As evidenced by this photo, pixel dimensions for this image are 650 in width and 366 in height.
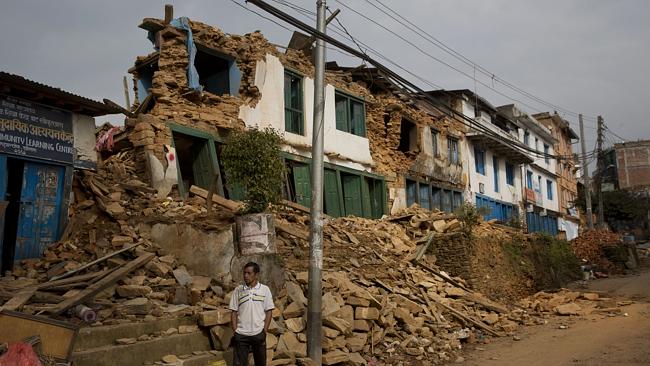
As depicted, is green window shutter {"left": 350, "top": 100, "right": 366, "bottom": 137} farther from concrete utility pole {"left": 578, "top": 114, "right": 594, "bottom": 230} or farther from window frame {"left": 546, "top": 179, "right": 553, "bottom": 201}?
window frame {"left": 546, "top": 179, "right": 553, "bottom": 201}

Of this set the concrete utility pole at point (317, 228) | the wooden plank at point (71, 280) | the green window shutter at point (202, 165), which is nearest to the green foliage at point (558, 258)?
the green window shutter at point (202, 165)

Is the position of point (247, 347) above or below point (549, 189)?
below

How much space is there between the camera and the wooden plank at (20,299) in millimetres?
6998

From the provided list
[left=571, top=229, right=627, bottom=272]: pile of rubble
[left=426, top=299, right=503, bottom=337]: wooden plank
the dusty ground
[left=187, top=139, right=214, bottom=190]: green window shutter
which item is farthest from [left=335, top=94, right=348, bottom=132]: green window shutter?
[left=571, top=229, right=627, bottom=272]: pile of rubble

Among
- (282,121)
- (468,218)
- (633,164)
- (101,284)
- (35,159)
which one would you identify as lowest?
(101,284)

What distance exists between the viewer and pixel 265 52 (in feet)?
55.2

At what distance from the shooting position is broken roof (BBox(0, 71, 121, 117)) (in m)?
9.85

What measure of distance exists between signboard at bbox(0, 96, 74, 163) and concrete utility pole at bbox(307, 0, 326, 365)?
5844mm

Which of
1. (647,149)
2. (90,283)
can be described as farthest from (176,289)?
(647,149)

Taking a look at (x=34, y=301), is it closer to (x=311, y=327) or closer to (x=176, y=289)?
Result: (x=176, y=289)

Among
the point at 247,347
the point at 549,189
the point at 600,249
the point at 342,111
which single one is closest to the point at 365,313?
the point at 247,347

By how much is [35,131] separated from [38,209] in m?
1.63

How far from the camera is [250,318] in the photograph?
21.6ft

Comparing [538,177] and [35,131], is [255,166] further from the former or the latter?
[538,177]
